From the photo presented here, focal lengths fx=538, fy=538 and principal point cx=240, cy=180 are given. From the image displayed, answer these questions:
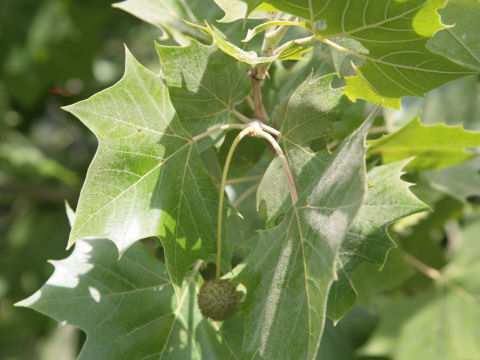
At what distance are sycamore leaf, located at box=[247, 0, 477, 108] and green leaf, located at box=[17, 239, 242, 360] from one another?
2.12ft

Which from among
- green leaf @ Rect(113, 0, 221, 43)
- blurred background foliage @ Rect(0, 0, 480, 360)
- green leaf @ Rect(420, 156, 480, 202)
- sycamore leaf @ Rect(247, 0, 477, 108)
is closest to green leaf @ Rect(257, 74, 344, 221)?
sycamore leaf @ Rect(247, 0, 477, 108)

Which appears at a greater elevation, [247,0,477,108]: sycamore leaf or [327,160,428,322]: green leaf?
[247,0,477,108]: sycamore leaf

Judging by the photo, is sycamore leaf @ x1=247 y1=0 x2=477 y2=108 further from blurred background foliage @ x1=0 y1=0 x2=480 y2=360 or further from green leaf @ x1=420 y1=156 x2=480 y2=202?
green leaf @ x1=420 y1=156 x2=480 y2=202

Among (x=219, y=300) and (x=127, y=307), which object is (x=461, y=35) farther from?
(x=127, y=307)

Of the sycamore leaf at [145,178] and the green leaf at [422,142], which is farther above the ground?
the sycamore leaf at [145,178]

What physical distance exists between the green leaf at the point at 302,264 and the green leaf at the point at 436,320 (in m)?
1.43

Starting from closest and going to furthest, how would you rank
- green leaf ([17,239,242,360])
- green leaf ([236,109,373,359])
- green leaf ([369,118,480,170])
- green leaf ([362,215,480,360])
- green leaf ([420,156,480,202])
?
1. green leaf ([236,109,373,359])
2. green leaf ([17,239,242,360])
3. green leaf ([369,118,480,170])
4. green leaf ([420,156,480,202])
5. green leaf ([362,215,480,360])

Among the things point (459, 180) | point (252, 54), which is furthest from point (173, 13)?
point (459, 180)

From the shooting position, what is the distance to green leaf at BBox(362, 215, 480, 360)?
92.7 inches

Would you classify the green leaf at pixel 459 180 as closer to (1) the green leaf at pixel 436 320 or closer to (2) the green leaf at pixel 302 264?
(1) the green leaf at pixel 436 320

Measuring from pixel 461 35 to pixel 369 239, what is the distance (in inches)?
19.4

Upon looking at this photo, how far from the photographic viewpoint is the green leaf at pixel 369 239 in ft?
3.71

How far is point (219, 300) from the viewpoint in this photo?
120 centimetres

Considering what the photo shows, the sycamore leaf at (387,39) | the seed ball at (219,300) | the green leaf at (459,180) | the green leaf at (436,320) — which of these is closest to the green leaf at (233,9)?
the sycamore leaf at (387,39)
